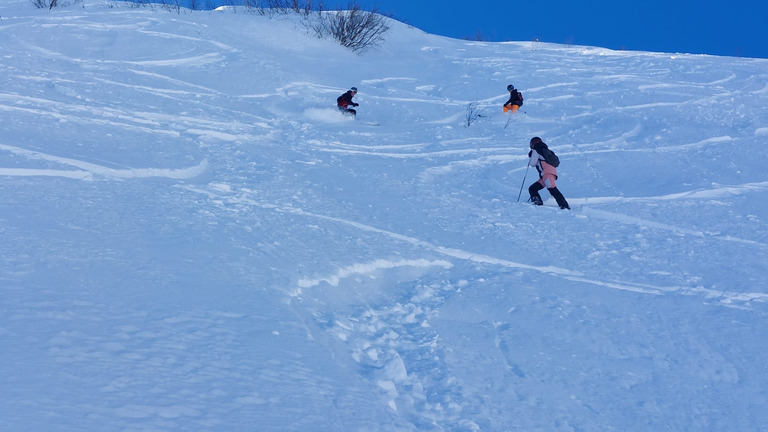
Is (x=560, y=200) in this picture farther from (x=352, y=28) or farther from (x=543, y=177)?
(x=352, y=28)

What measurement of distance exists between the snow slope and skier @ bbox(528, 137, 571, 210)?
0.21 m

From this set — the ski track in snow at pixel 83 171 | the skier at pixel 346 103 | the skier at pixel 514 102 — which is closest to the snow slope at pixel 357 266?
the ski track in snow at pixel 83 171

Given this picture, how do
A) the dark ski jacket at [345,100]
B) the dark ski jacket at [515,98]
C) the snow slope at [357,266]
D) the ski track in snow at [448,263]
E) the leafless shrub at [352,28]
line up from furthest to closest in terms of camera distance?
the leafless shrub at [352,28], the dark ski jacket at [515,98], the dark ski jacket at [345,100], the ski track in snow at [448,263], the snow slope at [357,266]

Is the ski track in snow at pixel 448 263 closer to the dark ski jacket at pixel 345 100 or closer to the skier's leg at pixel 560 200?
the skier's leg at pixel 560 200

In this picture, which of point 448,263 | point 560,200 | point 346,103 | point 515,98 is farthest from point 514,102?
point 448,263

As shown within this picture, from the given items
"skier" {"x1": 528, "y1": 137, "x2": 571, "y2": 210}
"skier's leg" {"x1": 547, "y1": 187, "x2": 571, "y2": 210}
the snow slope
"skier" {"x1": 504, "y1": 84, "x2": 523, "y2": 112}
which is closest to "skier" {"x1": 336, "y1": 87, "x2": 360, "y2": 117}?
the snow slope

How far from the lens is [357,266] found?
5.29 m

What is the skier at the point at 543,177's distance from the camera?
7770 millimetres

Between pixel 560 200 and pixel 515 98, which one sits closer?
pixel 560 200

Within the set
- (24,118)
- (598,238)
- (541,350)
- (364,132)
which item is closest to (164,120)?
(24,118)

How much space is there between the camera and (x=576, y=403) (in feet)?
11.7

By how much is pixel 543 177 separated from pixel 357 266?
12.0 feet

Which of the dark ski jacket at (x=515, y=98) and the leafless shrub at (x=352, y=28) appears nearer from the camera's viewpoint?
the dark ski jacket at (x=515, y=98)

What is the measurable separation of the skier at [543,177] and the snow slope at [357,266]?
212mm
